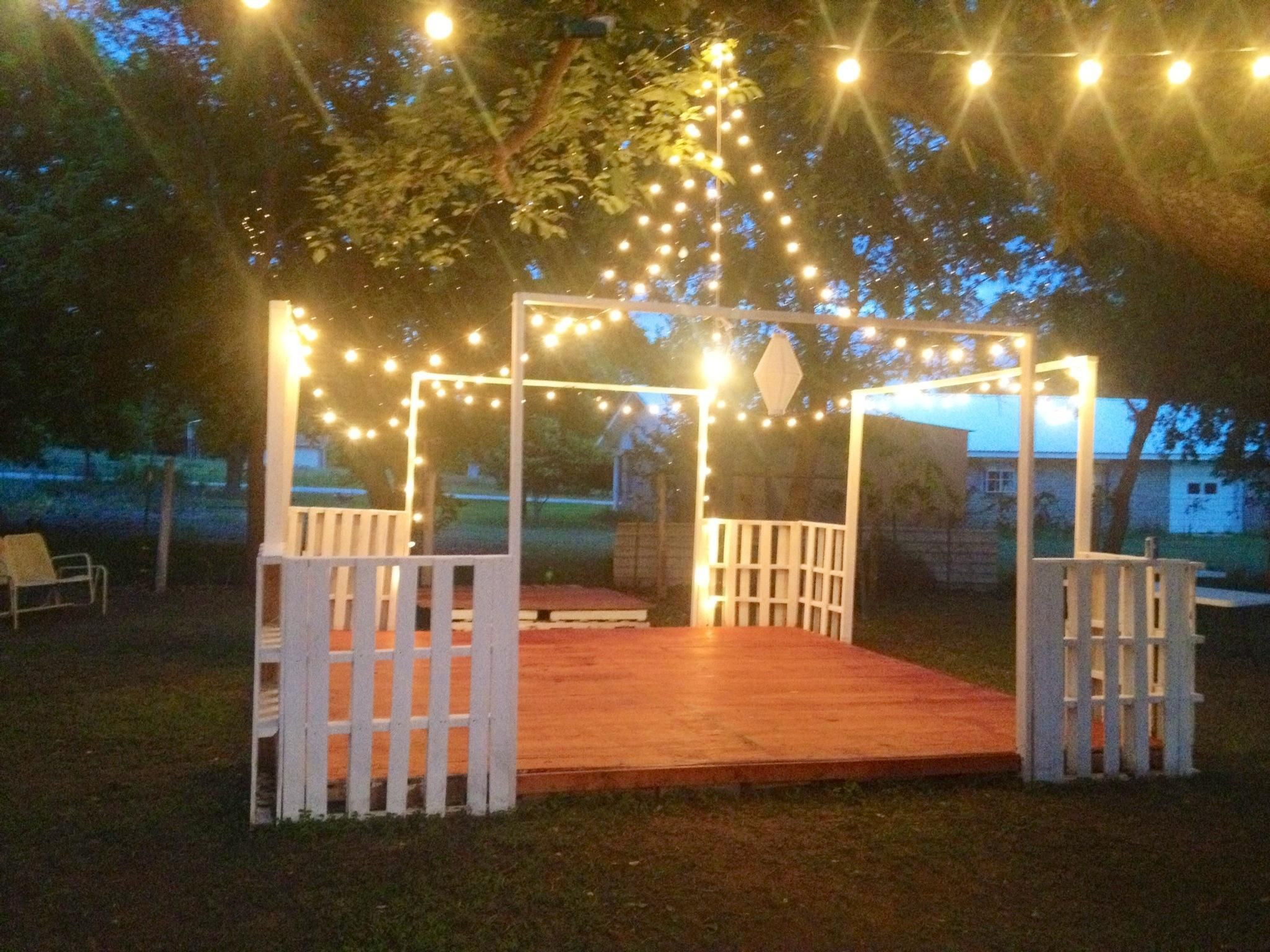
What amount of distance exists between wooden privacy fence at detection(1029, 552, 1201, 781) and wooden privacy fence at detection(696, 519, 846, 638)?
350cm

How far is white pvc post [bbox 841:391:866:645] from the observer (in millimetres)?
8133

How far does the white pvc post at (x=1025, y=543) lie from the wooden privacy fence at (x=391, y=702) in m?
2.27

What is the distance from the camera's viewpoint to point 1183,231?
4012 millimetres

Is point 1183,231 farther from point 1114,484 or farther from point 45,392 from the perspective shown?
point 1114,484

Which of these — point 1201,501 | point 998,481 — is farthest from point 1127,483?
point 1201,501

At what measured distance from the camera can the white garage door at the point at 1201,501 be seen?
29.6m

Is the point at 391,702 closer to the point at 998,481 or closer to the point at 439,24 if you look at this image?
the point at 439,24

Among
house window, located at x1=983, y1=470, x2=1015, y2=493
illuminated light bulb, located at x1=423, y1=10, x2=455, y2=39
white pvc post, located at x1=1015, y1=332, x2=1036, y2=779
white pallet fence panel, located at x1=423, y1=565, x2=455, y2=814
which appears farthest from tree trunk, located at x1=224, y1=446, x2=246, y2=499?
house window, located at x1=983, y1=470, x2=1015, y2=493

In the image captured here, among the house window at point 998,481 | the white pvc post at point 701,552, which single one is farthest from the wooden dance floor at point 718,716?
the house window at point 998,481

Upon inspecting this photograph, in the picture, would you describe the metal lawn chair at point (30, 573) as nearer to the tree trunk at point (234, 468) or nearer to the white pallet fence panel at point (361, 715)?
the white pallet fence panel at point (361, 715)

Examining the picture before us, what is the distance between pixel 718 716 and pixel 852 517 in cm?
284

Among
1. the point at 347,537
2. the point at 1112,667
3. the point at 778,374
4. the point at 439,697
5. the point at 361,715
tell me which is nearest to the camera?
the point at 361,715

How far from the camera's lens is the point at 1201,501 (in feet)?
95.8

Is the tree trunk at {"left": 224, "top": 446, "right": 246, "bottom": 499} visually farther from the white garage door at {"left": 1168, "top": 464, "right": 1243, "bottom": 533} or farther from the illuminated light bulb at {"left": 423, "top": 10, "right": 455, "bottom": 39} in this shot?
the white garage door at {"left": 1168, "top": 464, "right": 1243, "bottom": 533}
